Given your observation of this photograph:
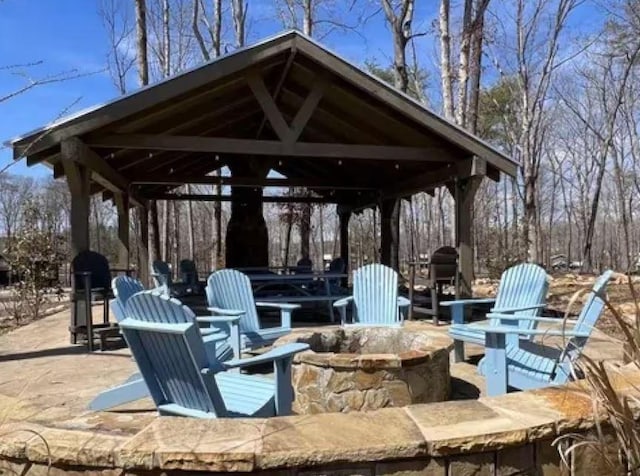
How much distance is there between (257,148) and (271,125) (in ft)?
1.74

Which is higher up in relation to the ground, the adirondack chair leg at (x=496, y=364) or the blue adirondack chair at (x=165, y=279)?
the blue adirondack chair at (x=165, y=279)

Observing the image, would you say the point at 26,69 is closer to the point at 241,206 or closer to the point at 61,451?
the point at 61,451

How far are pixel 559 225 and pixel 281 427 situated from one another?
3604 cm

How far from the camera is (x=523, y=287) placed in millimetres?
5035

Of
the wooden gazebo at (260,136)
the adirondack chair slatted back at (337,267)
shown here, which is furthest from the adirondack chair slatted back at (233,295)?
the adirondack chair slatted back at (337,267)

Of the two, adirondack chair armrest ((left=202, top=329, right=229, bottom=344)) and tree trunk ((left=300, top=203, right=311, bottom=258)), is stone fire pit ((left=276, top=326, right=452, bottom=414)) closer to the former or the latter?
adirondack chair armrest ((left=202, top=329, right=229, bottom=344))

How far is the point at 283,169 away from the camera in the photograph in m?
12.5

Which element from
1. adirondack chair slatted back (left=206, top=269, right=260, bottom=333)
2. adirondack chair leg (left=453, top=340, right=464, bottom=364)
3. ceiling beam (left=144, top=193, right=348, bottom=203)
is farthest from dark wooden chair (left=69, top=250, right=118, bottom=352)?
ceiling beam (left=144, top=193, right=348, bottom=203)

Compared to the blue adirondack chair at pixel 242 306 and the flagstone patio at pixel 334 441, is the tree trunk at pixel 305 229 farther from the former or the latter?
the flagstone patio at pixel 334 441

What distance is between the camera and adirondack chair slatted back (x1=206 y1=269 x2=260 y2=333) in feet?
16.2

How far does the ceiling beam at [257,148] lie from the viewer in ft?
22.4

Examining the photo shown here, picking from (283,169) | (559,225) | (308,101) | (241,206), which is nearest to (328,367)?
(308,101)

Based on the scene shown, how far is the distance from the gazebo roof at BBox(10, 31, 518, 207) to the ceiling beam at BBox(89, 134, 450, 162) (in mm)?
12

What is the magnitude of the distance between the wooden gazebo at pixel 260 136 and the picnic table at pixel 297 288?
159 centimetres
